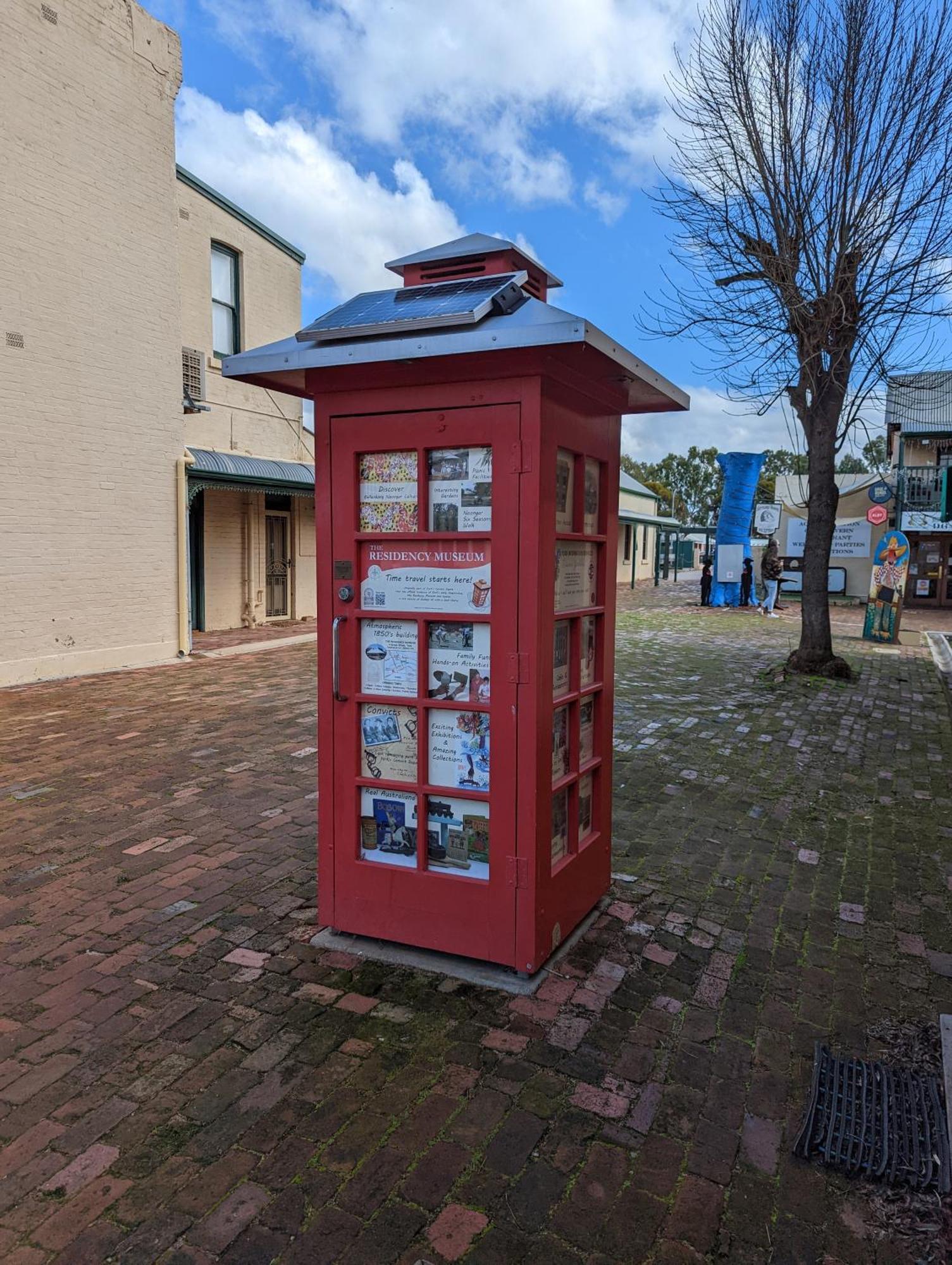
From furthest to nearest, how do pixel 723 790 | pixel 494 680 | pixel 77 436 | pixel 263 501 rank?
pixel 263 501
pixel 77 436
pixel 723 790
pixel 494 680

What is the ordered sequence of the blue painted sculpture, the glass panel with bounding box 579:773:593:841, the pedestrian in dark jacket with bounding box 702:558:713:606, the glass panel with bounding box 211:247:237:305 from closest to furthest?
the glass panel with bounding box 579:773:593:841, the glass panel with bounding box 211:247:237:305, the blue painted sculpture, the pedestrian in dark jacket with bounding box 702:558:713:606

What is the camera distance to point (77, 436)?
384 inches

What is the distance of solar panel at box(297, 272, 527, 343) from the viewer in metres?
2.88

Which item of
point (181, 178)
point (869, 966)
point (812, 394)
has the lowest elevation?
point (869, 966)

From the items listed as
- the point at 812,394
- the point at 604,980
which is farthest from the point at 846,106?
the point at 604,980

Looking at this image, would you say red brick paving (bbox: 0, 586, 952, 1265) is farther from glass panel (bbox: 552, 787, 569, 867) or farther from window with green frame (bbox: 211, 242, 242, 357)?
window with green frame (bbox: 211, 242, 242, 357)

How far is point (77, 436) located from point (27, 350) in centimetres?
106

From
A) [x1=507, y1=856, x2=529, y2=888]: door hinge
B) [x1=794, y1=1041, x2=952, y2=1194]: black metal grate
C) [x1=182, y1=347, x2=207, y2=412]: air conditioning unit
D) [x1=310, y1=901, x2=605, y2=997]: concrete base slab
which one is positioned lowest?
[x1=794, y1=1041, x2=952, y2=1194]: black metal grate

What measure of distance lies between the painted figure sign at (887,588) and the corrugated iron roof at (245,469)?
10.1 metres

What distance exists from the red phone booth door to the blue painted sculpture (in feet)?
68.5

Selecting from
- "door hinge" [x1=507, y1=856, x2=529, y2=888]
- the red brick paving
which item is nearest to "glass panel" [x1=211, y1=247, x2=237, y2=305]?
the red brick paving

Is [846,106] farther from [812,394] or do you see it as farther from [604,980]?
[604,980]

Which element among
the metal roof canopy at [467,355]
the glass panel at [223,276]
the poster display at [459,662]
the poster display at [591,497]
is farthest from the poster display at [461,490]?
the glass panel at [223,276]

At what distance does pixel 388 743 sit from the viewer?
3.38m
